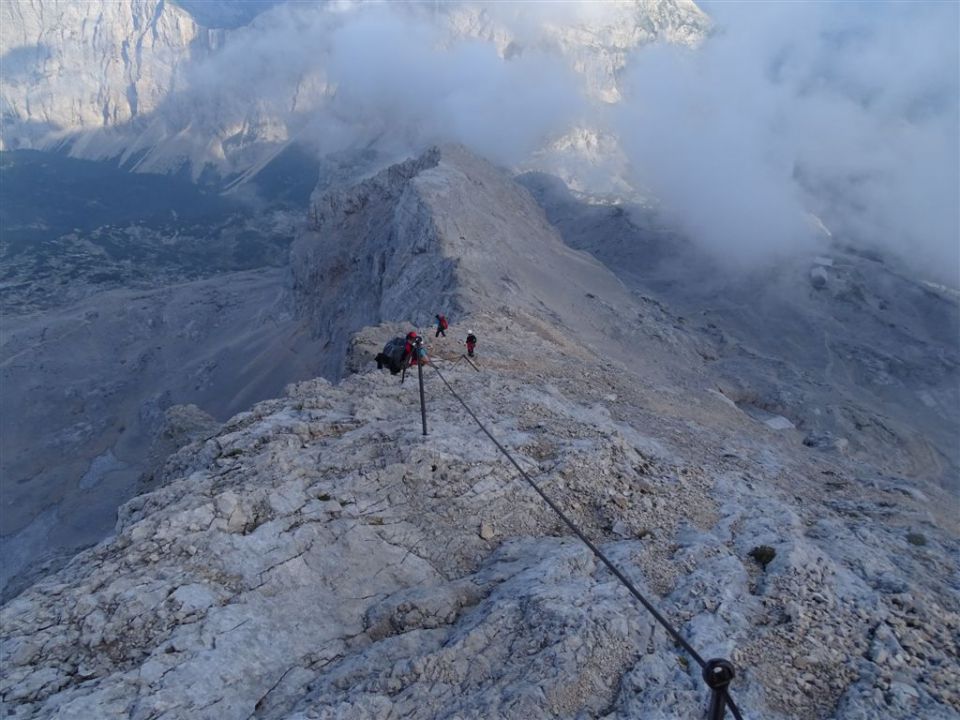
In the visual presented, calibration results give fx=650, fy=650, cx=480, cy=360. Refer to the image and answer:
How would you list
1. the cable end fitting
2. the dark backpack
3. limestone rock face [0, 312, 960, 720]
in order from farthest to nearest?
1. the dark backpack
2. limestone rock face [0, 312, 960, 720]
3. the cable end fitting

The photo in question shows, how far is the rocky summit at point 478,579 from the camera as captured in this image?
8.40m

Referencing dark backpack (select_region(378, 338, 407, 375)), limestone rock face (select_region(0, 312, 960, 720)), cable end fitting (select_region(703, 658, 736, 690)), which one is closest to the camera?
cable end fitting (select_region(703, 658, 736, 690))

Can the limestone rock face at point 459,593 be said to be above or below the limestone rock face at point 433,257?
above

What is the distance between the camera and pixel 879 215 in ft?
400

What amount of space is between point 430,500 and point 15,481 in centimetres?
7177

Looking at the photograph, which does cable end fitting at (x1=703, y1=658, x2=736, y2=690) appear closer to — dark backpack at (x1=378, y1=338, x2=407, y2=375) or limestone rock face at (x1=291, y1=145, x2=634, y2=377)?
dark backpack at (x1=378, y1=338, x2=407, y2=375)

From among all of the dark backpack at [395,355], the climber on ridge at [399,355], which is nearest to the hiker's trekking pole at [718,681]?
the climber on ridge at [399,355]

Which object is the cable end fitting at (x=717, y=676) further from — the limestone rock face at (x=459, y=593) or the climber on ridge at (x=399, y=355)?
the climber on ridge at (x=399, y=355)

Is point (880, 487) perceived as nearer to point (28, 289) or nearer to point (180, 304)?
point (180, 304)

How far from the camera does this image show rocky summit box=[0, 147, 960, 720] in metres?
8.40

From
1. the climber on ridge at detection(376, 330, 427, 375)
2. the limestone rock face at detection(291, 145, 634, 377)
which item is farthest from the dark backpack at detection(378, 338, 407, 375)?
the limestone rock face at detection(291, 145, 634, 377)

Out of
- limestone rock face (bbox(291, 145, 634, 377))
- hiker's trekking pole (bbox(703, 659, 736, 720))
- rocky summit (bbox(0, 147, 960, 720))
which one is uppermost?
hiker's trekking pole (bbox(703, 659, 736, 720))

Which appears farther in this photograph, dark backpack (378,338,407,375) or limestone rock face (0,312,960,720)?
dark backpack (378,338,407,375)

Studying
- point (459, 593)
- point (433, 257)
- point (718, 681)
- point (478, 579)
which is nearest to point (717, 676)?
point (718, 681)
